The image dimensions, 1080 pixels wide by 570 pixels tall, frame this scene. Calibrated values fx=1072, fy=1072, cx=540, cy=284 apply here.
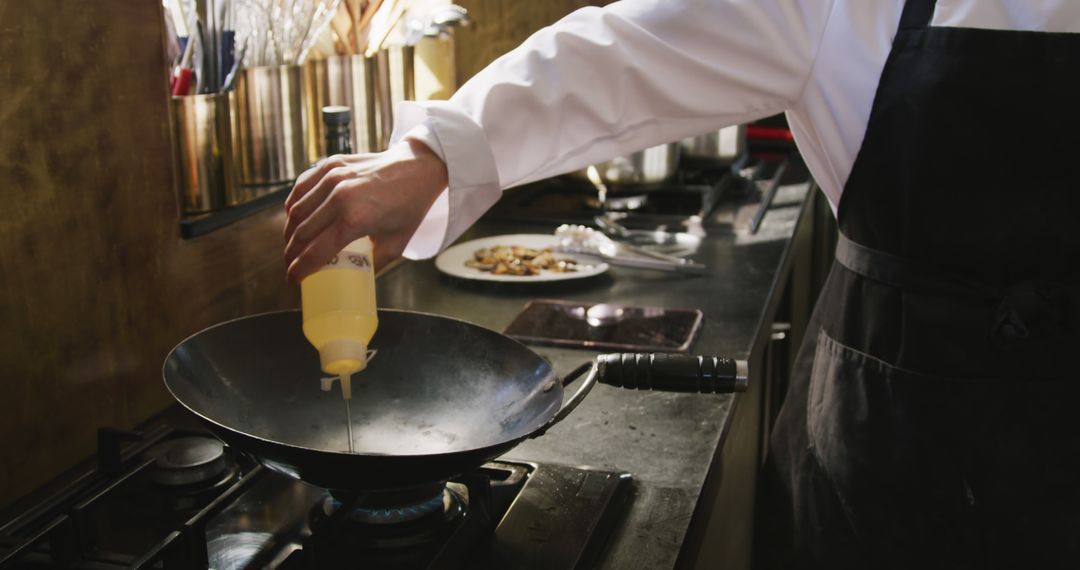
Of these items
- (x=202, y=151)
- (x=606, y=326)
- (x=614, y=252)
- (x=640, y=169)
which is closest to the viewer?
(x=202, y=151)

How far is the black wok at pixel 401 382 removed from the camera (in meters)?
1.01

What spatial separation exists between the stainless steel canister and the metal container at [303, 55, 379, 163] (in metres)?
0.02

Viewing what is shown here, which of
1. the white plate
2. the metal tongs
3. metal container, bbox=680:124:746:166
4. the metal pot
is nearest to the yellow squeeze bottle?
the white plate

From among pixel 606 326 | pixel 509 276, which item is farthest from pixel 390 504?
pixel 509 276

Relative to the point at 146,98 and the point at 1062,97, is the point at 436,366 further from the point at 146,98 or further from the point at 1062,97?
the point at 1062,97

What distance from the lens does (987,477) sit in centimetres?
120

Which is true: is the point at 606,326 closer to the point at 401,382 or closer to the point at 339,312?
the point at 401,382

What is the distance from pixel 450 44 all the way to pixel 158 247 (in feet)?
3.44

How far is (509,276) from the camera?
5.98ft

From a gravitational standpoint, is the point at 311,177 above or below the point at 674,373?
above

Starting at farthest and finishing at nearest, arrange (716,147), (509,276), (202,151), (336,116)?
(716,147)
(509,276)
(336,116)
(202,151)

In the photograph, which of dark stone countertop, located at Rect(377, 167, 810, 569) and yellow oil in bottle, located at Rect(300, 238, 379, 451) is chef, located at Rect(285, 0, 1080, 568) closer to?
yellow oil in bottle, located at Rect(300, 238, 379, 451)

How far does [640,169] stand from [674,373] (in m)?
1.48

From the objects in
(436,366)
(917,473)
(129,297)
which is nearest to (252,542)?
(436,366)
